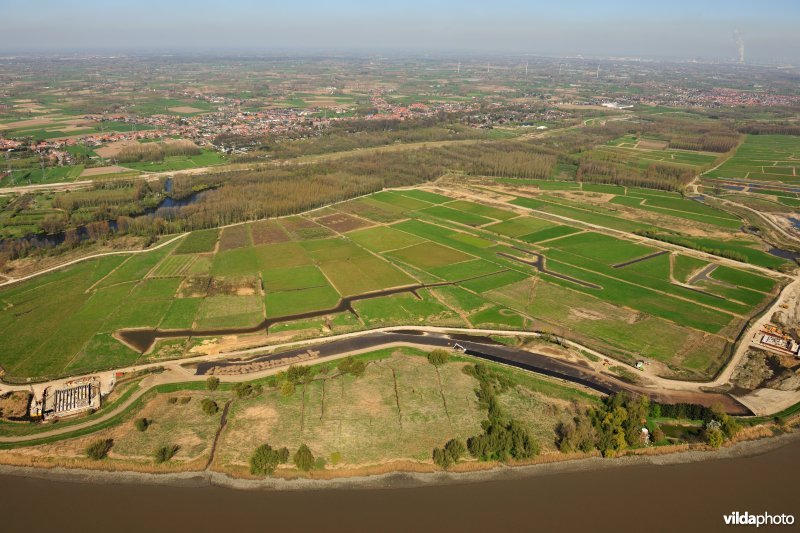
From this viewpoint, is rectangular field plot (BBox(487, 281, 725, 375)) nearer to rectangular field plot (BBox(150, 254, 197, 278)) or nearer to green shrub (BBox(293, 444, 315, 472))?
green shrub (BBox(293, 444, 315, 472))

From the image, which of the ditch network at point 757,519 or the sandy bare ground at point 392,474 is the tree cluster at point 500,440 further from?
Answer: the ditch network at point 757,519

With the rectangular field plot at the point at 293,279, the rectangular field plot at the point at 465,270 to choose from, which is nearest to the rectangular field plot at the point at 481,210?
the rectangular field plot at the point at 465,270

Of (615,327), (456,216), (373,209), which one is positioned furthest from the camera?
(373,209)

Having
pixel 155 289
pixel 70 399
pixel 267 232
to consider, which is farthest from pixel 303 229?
pixel 70 399

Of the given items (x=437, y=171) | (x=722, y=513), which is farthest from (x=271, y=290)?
(x=437, y=171)

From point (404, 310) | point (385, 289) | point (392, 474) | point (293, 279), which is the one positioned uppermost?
point (293, 279)

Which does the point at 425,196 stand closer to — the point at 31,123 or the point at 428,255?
the point at 428,255

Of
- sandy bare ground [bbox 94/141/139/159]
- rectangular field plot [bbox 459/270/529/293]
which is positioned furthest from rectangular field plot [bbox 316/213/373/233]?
sandy bare ground [bbox 94/141/139/159]
